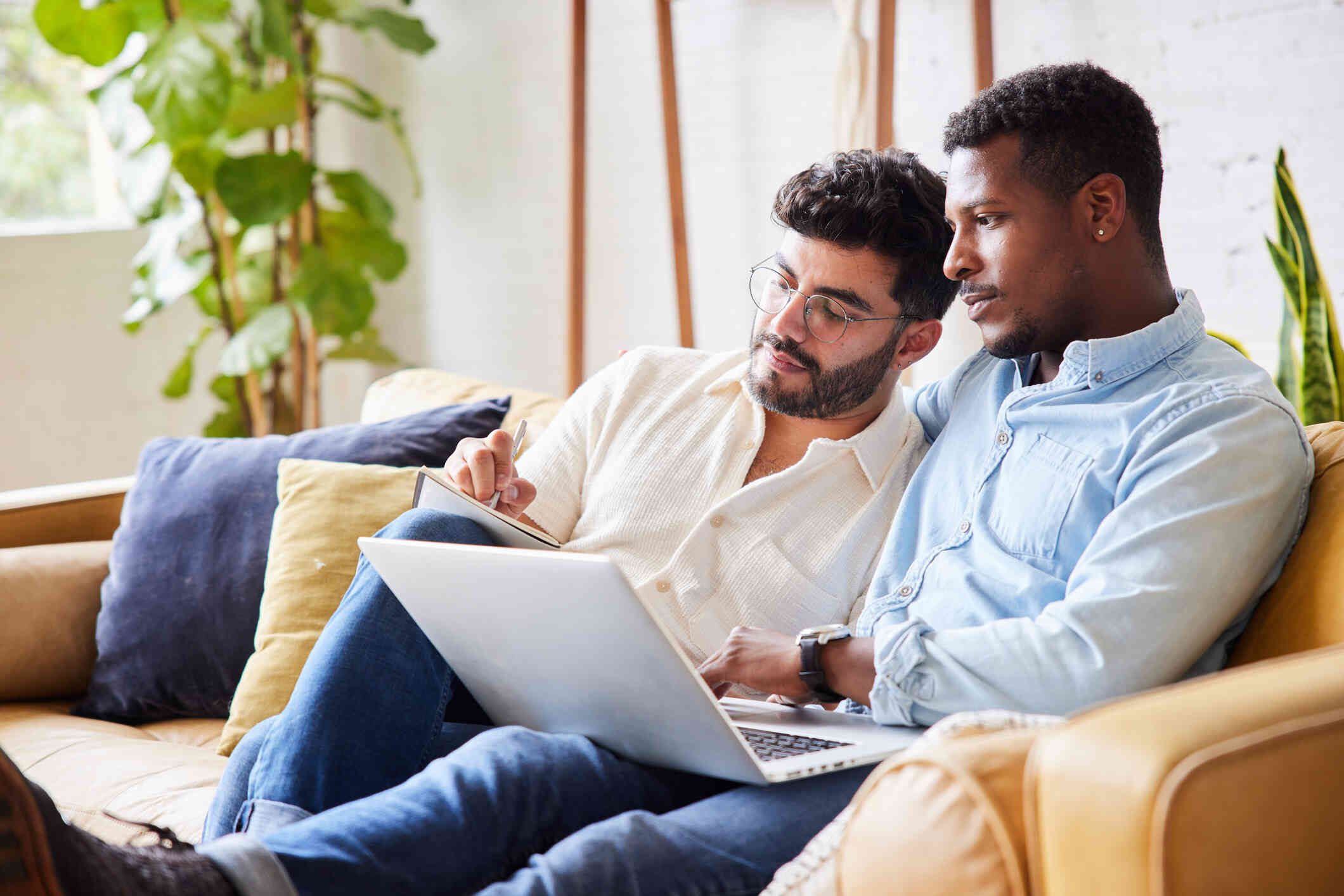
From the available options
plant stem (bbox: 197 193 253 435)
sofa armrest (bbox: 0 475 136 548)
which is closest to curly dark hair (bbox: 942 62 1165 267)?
sofa armrest (bbox: 0 475 136 548)

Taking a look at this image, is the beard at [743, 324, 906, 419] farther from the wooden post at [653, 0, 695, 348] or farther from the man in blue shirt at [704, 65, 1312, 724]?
the wooden post at [653, 0, 695, 348]

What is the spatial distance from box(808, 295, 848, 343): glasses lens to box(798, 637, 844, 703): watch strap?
1.51ft

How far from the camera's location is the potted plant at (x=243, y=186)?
9.43 feet

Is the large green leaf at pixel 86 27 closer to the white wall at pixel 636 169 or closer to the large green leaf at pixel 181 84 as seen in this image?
the large green leaf at pixel 181 84

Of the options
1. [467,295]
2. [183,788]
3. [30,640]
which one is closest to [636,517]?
[183,788]

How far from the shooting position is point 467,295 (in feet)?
12.1

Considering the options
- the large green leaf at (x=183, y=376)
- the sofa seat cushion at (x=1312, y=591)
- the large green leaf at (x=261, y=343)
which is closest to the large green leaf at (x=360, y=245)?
the large green leaf at (x=261, y=343)

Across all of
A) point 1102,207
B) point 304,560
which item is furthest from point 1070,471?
point 304,560

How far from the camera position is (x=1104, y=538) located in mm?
1118

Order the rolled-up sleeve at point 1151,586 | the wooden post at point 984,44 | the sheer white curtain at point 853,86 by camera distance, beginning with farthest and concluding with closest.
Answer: the sheer white curtain at point 853,86, the wooden post at point 984,44, the rolled-up sleeve at point 1151,586

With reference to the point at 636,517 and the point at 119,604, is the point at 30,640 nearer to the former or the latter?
the point at 119,604

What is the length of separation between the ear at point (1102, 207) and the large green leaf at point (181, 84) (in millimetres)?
2252

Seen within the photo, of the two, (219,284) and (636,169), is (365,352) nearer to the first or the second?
(219,284)

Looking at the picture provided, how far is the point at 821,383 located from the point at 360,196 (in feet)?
6.82
